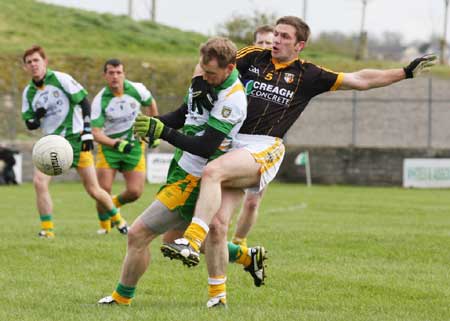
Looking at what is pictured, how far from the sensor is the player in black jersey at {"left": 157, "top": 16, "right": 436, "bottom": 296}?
7.47 meters

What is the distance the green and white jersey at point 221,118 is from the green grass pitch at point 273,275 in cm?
109

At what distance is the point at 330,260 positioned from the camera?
35.2 feet

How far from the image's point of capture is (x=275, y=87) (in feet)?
26.2

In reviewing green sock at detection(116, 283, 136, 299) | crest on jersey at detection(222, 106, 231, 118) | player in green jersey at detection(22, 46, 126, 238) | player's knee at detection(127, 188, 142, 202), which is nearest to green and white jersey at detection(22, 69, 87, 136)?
player in green jersey at detection(22, 46, 126, 238)

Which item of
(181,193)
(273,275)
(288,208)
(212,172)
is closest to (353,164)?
(288,208)

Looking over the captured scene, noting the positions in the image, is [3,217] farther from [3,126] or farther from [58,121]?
[3,126]

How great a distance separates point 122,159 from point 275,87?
6.08m

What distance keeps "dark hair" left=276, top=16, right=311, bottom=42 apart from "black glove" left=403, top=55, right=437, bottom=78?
0.92 metres

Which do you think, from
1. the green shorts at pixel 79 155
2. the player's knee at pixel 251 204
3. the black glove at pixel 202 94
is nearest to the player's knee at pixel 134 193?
the green shorts at pixel 79 155

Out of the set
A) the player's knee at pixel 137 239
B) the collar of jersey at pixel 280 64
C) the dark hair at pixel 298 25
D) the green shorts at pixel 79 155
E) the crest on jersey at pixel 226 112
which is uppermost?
the dark hair at pixel 298 25

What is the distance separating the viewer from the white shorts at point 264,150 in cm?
759

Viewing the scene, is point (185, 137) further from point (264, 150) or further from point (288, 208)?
point (288, 208)

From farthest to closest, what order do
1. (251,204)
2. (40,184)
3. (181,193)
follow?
1. (40,184)
2. (251,204)
3. (181,193)

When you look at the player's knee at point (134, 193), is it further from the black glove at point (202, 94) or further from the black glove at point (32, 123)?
the black glove at point (202, 94)
